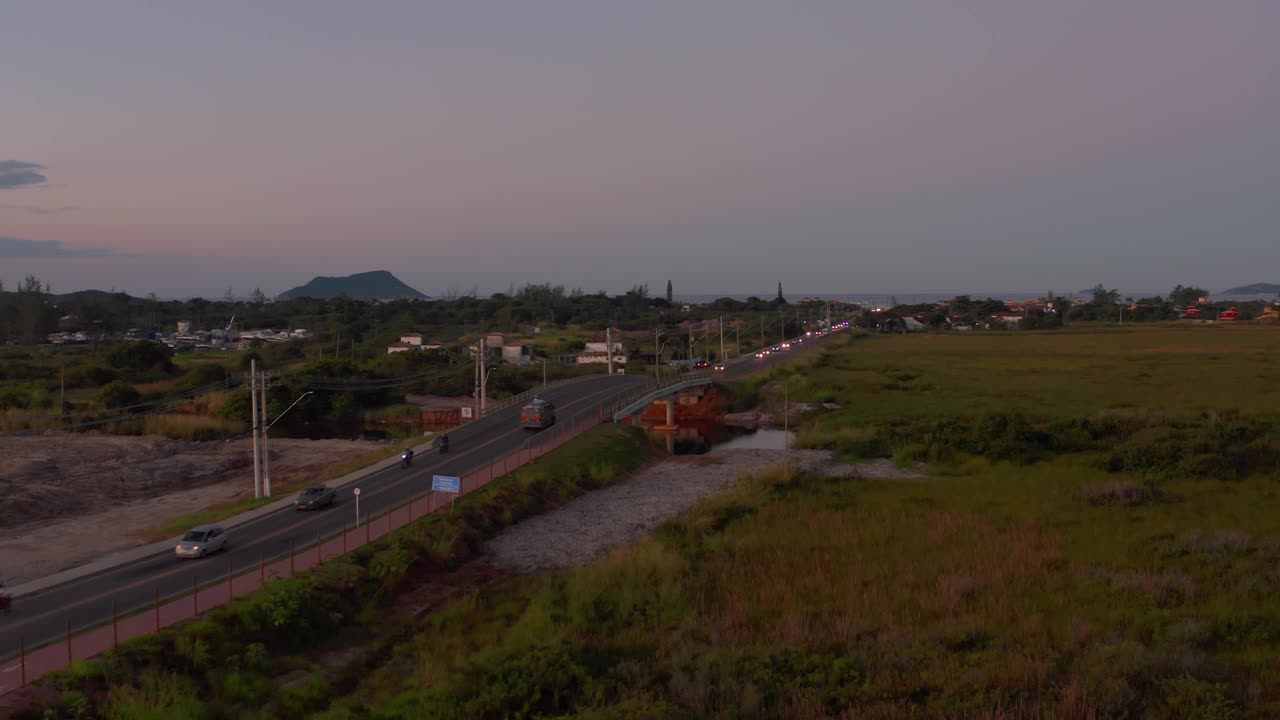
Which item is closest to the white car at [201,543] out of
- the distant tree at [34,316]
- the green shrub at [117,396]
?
the green shrub at [117,396]

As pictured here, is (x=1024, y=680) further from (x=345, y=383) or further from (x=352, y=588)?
(x=345, y=383)

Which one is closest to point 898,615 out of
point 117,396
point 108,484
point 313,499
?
point 313,499

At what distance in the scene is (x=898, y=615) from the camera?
80.9 ft

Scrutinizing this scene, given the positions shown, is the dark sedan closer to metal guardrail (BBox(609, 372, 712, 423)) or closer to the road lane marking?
the road lane marking

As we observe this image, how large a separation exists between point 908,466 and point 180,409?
6628cm

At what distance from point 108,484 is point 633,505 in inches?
1281

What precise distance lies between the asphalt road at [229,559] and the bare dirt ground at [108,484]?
18.2ft

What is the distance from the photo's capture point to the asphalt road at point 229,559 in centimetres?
2395

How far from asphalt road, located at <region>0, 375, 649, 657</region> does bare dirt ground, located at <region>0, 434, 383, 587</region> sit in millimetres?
5544

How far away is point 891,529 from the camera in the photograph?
119 feet

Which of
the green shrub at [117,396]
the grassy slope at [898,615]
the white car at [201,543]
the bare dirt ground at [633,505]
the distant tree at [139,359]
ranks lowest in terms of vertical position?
the bare dirt ground at [633,505]

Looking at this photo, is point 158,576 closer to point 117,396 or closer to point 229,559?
point 229,559

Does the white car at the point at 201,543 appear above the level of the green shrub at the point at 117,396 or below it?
below

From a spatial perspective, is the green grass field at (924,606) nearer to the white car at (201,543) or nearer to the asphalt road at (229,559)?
the asphalt road at (229,559)
